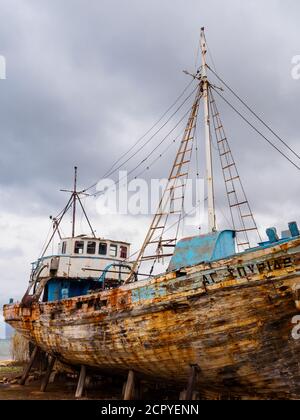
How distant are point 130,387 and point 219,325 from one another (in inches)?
168

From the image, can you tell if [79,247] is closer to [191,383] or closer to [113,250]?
[113,250]

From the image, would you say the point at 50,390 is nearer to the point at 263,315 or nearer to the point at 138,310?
the point at 138,310

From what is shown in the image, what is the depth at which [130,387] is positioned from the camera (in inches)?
484

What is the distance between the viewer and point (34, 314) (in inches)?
694

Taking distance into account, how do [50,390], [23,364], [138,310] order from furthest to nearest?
[23,364] < [50,390] < [138,310]

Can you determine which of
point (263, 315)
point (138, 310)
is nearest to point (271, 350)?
point (263, 315)

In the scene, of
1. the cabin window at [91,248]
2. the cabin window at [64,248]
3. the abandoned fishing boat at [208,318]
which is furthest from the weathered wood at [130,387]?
the cabin window at [64,248]

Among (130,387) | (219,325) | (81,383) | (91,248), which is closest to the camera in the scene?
(219,325)

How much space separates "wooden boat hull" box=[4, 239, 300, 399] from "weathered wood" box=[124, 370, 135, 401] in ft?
1.05

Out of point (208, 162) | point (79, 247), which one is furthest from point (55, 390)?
point (208, 162)

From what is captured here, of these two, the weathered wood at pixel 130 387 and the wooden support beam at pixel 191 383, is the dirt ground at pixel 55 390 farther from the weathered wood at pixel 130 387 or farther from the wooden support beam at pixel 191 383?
the wooden support beam at pixel 191 383

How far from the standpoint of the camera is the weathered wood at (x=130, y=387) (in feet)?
39.7

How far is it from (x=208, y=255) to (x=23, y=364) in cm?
2118

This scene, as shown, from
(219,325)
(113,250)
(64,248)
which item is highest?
(64,248)
